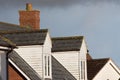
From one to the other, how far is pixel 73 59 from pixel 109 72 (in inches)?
498

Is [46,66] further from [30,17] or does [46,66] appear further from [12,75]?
[30,17]

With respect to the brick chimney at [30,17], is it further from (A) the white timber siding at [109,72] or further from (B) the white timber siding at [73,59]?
(A) the white timber siding at [109,72]

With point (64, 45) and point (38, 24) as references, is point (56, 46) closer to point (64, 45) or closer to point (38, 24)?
point (64, 45)

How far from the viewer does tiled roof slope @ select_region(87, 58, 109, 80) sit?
62.8m

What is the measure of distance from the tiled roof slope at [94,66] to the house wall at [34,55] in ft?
52.6

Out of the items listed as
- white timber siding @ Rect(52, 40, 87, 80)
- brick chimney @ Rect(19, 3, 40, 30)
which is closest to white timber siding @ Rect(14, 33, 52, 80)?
white timber siding @ Rect(52, 40, 87, 80)

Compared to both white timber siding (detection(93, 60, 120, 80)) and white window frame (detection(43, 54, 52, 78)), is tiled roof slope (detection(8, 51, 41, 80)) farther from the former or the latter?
white timber siding (detection(93, 60, 120, 80))

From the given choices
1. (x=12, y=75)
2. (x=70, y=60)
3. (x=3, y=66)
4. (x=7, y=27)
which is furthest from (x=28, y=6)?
(x=3, y=66)

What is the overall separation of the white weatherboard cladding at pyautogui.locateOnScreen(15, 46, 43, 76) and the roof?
270 inches

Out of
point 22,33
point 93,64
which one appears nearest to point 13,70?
point 22,33

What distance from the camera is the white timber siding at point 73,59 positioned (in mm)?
52844

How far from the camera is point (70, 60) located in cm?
5338

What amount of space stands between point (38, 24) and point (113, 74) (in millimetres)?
9954

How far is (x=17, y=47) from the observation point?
4375 centimetres
